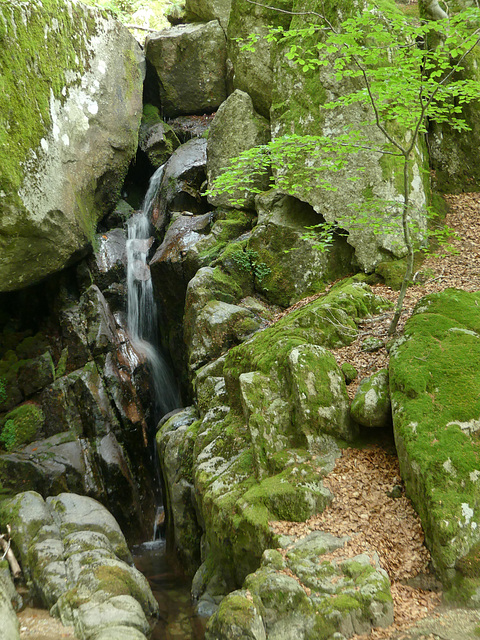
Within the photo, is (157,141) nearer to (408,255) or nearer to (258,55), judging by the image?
(258,55)

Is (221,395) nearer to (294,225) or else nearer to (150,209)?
(294,225)

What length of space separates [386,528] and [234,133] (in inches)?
456

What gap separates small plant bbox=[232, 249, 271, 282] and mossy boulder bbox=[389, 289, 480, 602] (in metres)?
5.43

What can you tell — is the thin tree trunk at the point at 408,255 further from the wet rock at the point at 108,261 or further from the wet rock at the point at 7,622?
the wet rock at the point at 108,261

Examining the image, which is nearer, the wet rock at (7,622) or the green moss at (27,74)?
the wet rock at (7,622)

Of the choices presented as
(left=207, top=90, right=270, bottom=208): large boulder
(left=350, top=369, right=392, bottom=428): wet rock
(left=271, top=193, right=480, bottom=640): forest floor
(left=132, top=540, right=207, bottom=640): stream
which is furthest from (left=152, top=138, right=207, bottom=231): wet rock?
(left=350, top=369, right=392, bottom=428): wet rock

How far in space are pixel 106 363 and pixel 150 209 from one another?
5700 mm

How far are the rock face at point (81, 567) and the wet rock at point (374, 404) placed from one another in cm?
348

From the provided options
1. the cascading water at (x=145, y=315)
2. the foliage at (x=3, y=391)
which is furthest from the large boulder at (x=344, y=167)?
the foliage at (x=3, y=391)

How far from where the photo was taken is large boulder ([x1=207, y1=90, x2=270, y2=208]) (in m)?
13.2

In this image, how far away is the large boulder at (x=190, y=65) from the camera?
17719 millimetres

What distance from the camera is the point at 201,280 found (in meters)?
10.8

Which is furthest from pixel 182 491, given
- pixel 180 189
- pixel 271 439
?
pixel 180 189

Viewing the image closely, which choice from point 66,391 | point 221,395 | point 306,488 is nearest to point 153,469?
point 66,391
